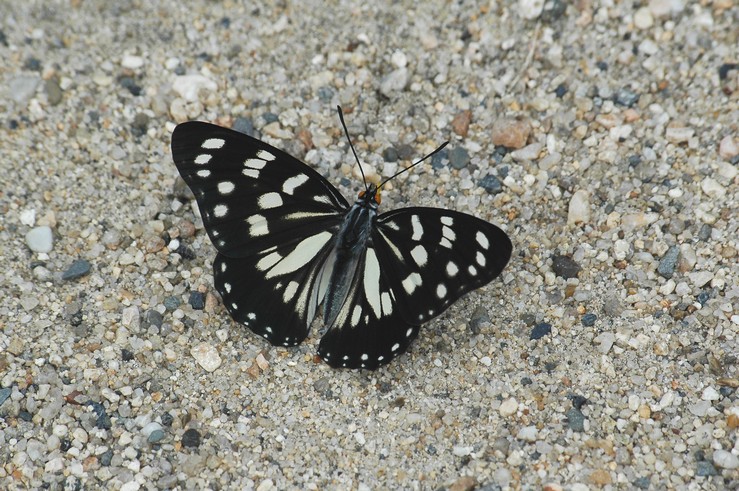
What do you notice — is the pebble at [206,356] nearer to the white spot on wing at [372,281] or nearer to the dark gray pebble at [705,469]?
the white spot on wing at [372,281]

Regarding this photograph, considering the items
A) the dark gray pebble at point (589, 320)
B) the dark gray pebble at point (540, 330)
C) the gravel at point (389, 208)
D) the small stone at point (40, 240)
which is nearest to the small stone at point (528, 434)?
the gravel at point (389, 208)

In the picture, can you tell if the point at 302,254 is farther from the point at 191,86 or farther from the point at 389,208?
the point at 191,86

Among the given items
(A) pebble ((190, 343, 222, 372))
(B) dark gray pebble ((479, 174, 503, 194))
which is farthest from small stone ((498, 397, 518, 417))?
(A) pebble ((190, 343, 222, 372))

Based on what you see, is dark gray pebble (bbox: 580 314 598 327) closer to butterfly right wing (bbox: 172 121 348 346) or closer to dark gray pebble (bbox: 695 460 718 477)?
dark gray pebble (bbox: 695 460 718 477)

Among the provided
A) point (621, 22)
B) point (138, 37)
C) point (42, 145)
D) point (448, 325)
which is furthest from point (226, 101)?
point (621, 22)

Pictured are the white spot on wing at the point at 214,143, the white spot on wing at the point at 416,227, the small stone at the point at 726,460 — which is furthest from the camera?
the white spot on wing at the point at 214,143

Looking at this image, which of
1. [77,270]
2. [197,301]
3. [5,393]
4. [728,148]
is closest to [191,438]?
[197,301]

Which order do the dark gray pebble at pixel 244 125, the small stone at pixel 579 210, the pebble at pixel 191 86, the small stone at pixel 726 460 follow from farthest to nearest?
the pebble at pixel 191 86 → the dark gray pebble at pixel 244 125 → the small stone at pixel 579 210 → the small stone at pixel 726 460
